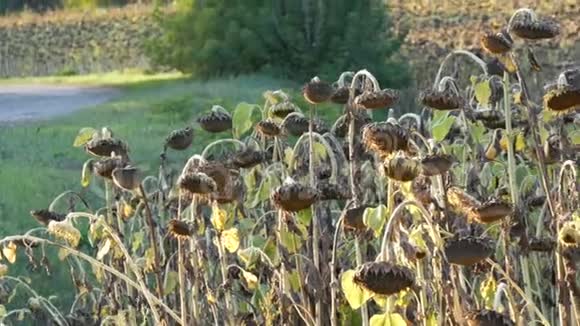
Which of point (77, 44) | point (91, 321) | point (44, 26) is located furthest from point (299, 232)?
point (44, 26)

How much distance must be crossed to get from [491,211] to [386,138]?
0.19 meters

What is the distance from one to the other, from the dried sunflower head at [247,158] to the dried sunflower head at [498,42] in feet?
2.15

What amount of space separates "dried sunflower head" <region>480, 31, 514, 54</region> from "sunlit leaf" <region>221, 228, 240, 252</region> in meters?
0.58

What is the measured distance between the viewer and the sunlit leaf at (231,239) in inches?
87.7

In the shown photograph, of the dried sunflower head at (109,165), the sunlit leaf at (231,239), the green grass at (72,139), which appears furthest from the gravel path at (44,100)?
the sunlit leaf at (231,239)

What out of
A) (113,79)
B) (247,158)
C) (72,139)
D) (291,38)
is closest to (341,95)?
(247,158)

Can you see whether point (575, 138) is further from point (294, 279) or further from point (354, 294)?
point (354, 294)

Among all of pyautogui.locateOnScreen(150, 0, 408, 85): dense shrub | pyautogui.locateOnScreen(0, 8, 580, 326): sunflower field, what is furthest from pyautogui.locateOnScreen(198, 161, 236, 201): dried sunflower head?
pyautogui.locateOnScreen(150, 0, 408, 85): dense shrub

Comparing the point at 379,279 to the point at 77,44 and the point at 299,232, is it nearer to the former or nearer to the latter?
the point at 299,232

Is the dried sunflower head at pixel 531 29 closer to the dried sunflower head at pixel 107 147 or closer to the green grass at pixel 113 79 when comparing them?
the dried sunflower head at pixel 107 147

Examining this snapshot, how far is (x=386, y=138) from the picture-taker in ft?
6.08

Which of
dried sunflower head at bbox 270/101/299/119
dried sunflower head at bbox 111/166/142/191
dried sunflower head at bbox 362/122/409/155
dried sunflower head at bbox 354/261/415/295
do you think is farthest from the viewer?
dried sunflower head at bbox 270/101/299/119

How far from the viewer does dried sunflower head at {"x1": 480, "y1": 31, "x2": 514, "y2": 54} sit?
6.48ft

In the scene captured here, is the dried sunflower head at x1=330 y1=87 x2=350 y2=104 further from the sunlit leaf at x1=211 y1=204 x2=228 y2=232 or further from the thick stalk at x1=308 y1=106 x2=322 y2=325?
the sunlit leaf at x1=211 y1=204 x2=228 y2=232
